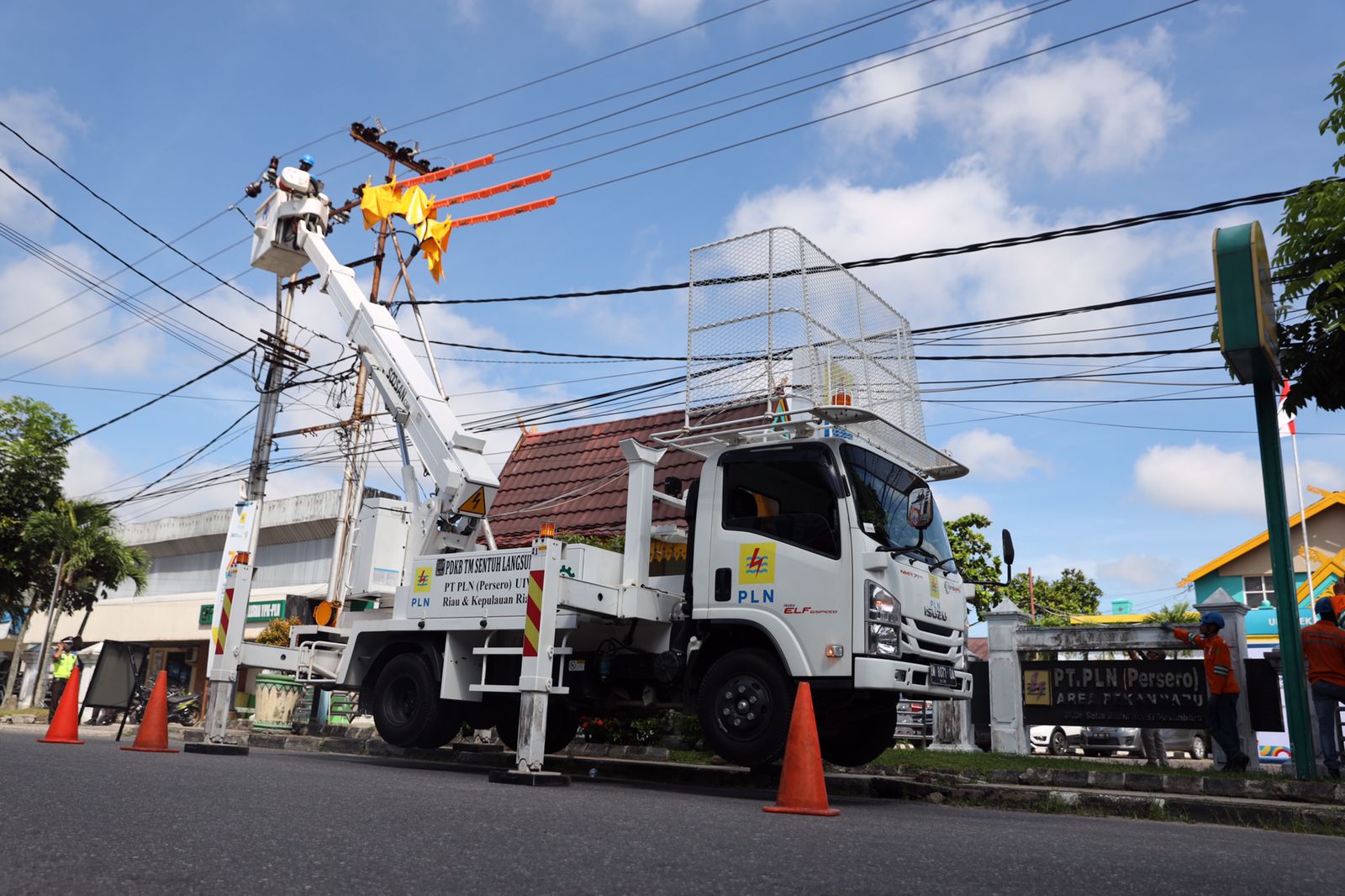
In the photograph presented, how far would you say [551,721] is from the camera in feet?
34.4

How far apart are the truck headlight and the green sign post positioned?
3.97 metres

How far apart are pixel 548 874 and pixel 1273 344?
28.8 ft

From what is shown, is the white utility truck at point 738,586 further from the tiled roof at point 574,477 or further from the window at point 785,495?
the tiled roof at point 574,477

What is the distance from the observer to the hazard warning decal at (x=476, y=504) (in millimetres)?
10422

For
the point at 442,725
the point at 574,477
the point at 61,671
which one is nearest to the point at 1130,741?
the point at 574,477

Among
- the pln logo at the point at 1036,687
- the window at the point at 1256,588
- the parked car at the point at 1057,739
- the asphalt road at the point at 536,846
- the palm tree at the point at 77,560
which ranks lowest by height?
the asphalt road at the point at 536,846

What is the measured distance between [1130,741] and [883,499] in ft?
56.7

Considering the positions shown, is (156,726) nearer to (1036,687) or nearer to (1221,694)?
(1036,687)

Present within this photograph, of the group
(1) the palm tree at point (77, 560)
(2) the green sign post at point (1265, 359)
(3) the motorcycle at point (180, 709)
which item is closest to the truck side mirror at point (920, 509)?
(2) the green sign post at point (1265, 359)

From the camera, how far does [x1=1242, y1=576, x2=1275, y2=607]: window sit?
3684cm

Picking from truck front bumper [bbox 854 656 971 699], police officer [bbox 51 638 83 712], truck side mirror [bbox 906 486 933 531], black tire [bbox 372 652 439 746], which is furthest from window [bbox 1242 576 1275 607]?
police officer [bbox 51 638 83 712]

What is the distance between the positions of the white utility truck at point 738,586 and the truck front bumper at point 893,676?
0.02 metres

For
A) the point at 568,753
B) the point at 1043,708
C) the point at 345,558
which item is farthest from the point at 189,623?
the point at 1043,708

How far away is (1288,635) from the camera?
9461mm
